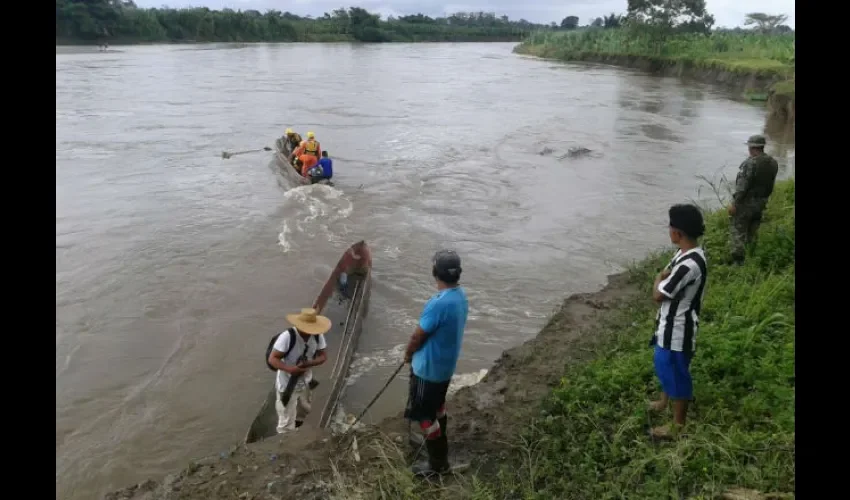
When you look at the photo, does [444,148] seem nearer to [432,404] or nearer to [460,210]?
[460,210]

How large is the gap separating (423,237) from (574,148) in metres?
10.6

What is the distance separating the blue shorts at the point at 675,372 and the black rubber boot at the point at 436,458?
5.47 ft

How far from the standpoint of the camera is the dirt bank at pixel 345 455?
4.57 meters

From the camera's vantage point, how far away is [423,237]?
42.5 ft

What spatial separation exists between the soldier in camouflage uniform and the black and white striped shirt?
12.0 feet

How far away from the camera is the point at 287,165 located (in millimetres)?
16906

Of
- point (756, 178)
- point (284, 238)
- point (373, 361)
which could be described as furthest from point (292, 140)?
point (756, 178)

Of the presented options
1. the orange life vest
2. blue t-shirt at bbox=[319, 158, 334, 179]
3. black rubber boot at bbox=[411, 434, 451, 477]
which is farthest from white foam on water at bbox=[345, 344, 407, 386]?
the orange life vest

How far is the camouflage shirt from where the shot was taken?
698 centimetres

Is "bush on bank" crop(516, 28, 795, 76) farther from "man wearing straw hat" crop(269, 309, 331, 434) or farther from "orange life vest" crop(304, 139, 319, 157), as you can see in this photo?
"man wearing straw hat" crop(269, 309, 331, 434)

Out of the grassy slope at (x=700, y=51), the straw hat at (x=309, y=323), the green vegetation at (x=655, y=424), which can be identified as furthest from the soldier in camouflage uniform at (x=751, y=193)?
the grassy slope at (x=700, y=51)

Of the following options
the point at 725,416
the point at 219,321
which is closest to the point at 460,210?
the point at 219,321

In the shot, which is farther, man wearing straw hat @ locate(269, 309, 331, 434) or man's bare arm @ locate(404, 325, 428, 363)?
man wearing straw hat @ locate(269, 309, 331, 434)

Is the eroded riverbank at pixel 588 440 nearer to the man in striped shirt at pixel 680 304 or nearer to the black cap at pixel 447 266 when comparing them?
the man in striped shirt at pixel 680 304
